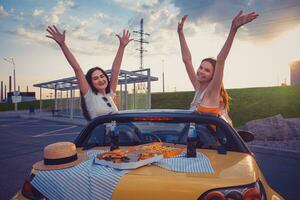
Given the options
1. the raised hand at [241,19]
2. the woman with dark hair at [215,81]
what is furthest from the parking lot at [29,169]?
the raised hand at [241,19]

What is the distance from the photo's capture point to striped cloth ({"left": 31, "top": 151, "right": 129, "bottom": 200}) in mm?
1837

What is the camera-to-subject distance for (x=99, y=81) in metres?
4.27

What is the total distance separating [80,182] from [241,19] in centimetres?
261

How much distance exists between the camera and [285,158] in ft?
28.8

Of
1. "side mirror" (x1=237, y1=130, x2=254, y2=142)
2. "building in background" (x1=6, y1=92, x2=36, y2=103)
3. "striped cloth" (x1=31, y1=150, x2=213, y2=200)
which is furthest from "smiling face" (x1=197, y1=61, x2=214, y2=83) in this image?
"building in background" (x1=6, y1=92, x2=36, y2=103)

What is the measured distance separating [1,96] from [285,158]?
137068 millimetres

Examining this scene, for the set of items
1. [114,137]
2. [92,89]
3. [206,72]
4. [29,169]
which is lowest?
[29,169]

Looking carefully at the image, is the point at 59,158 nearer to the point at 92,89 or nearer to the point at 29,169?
the point at 92,89

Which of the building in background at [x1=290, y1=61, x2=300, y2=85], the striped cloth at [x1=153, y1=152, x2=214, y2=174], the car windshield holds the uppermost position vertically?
the building in background at [x1=290, y1=61, x2=300, y2=85]

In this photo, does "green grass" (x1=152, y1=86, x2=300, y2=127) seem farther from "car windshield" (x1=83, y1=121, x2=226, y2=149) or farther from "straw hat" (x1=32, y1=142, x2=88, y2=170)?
"straw hat" (x1=32, y1=142, x2=88, y2=170)

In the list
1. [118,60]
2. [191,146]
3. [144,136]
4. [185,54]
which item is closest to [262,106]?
[185,54]

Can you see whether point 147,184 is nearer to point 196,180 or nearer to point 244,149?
point 196,180

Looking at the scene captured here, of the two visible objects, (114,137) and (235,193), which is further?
(114,137)

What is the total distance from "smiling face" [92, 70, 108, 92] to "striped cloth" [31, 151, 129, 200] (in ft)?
7.39
